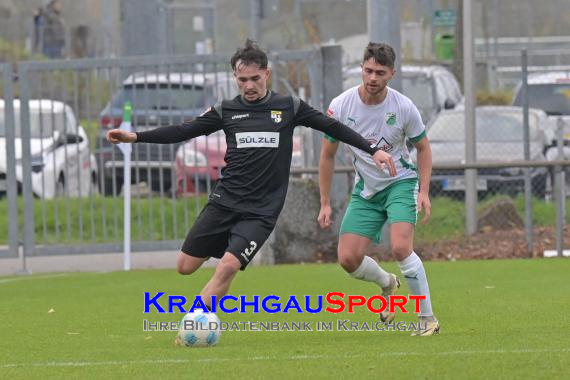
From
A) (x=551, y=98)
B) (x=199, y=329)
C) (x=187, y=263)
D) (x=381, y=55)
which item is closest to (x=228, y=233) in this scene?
(x=187, y=263)

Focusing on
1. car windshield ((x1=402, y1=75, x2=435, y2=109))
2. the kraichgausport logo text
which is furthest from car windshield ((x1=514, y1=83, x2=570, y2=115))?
the kraichgausport logo text

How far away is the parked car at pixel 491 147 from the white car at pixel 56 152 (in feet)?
13.5

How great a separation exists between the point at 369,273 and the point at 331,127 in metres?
1.27

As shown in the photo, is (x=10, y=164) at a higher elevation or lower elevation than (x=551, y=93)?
lower

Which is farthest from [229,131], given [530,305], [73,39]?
[73,39]

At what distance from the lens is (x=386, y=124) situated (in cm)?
990

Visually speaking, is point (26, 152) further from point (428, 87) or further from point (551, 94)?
point (551, 94)

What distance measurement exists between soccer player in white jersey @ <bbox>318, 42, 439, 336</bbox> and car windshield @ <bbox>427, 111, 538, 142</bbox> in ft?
29.4

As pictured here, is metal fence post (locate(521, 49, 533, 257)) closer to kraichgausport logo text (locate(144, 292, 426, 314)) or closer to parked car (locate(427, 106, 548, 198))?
parked car (locate(427, 106, 548, 198))

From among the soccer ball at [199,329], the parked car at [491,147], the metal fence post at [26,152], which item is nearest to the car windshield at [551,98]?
the parked car at [491,147]

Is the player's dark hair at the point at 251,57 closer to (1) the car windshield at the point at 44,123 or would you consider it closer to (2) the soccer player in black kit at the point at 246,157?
(2) the soccer player in black kit at the point at 246,157

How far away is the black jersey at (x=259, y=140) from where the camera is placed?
9.54 metres

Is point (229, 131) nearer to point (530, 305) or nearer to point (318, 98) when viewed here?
point (530, 305)

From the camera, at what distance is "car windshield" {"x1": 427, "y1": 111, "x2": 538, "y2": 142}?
19031 mm
